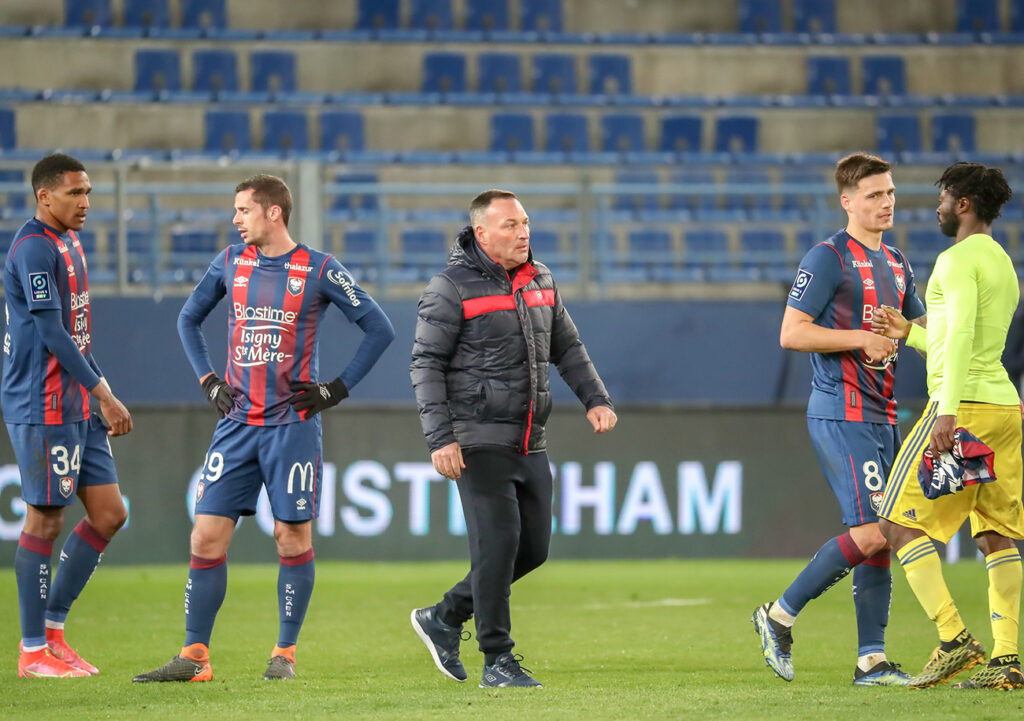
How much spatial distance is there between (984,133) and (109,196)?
12.1m

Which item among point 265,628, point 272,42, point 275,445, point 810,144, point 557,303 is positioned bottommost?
point 265,628

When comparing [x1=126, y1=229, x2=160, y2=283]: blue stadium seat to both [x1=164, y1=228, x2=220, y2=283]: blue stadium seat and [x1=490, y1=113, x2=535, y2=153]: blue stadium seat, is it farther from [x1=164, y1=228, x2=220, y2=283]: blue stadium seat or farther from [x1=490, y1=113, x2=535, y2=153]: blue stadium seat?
[x1=490, y1=113, x2=535, y2=153]: blue stadium seat

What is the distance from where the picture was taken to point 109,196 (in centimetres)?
1216

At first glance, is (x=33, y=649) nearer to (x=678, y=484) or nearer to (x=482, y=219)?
(x=482, y=219)

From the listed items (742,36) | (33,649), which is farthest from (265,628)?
(742,36)

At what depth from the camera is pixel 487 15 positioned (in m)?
20.0


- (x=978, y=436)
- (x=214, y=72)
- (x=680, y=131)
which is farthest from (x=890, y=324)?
(x=214, y=72)

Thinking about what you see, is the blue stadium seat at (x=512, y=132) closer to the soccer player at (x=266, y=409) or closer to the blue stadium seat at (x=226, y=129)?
the blue stadium seat at (x=226, y=129)

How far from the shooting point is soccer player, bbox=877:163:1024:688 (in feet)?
17.3

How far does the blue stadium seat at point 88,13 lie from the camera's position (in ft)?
62.3

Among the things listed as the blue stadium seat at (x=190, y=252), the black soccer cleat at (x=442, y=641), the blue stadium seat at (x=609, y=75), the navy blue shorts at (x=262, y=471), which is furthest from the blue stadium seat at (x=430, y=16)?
the black soccer cleat at (x=442, y=641)

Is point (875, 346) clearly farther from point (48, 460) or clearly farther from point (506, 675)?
point (48, 460)

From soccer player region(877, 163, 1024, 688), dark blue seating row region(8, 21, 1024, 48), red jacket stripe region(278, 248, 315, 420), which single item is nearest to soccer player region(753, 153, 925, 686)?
soccer player region(877, 163, 1024, 688)

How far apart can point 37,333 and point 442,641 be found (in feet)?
6.95
